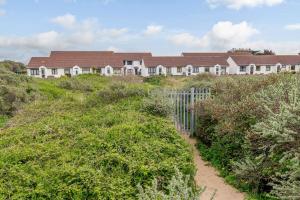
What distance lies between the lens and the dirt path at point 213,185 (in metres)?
7.43

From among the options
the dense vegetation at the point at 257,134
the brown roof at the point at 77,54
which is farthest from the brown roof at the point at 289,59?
the dense vegetation at the point at 257,134

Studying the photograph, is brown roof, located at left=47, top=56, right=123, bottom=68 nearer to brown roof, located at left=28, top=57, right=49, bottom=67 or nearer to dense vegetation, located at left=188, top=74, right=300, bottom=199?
brown roof, located at left=28, top=57, right=49, bottom=67

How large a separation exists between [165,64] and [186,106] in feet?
154

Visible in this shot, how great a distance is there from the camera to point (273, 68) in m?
61.1

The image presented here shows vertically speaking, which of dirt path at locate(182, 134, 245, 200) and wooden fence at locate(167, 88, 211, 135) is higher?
wooden fence at locate(167, 88, 211, 135)

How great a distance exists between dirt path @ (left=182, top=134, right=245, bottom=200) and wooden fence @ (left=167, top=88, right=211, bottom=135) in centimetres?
297

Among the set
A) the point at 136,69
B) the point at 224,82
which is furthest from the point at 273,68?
the point at 224,82

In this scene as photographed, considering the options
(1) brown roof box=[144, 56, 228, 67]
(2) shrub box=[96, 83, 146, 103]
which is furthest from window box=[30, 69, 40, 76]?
(2) shrub box=[96, 83, 146, 103]

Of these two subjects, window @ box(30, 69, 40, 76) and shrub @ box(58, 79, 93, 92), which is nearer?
shrub @ box(58, 79, 93, 92)

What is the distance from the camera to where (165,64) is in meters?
59.5

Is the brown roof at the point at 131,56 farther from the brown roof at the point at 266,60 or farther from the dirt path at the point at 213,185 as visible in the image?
the dirt path at the point at 213,185

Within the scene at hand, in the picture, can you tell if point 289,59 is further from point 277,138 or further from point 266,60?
point 277,138

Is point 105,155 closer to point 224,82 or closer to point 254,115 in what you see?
point 254,115

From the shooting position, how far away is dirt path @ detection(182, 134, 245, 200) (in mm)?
7430
